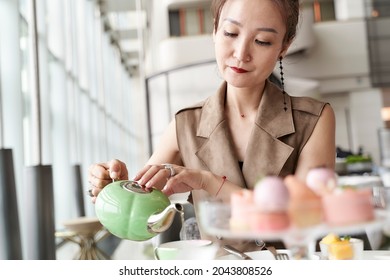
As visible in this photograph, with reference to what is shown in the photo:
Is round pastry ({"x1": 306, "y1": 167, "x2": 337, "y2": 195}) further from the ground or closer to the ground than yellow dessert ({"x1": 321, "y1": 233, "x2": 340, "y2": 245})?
further from the ground

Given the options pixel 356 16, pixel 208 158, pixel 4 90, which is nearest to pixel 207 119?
pixel 208 158

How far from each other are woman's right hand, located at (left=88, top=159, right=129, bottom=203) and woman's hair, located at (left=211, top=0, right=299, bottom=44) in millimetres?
213

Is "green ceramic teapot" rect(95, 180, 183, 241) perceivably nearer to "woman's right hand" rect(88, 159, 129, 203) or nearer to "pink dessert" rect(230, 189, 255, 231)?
"woman's right hand" rect(88, 159, 129, 203)

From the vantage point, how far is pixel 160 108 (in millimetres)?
872

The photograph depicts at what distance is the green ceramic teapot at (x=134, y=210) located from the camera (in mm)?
542

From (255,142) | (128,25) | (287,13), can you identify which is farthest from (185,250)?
(128,25)

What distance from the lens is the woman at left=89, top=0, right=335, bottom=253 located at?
547 millimetres

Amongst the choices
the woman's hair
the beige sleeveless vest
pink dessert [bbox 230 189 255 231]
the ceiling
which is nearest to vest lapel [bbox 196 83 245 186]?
Answer: the beige sleeveless vest

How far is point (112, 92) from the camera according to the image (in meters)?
1.12

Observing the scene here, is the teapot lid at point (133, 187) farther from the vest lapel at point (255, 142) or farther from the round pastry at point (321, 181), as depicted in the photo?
the round pastry at point (321, 181)

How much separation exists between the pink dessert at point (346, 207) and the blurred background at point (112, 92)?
259mm

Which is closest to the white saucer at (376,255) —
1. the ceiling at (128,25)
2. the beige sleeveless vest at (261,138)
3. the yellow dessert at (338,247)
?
the yellow dessert at (338,247)

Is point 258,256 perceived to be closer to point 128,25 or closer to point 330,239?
point 330,239
